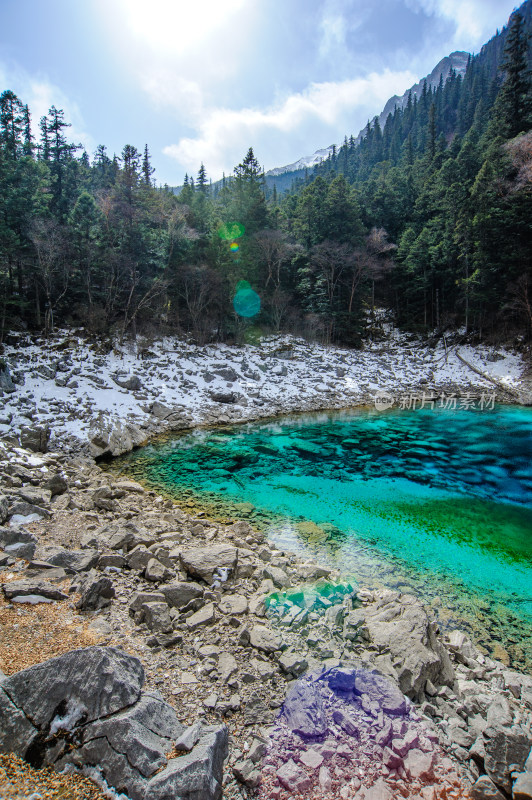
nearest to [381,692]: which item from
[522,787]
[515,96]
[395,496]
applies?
[522,787]

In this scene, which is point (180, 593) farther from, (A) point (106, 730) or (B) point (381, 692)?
(B) point (381, 692)

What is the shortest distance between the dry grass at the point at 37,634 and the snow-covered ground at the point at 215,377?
9669 mm

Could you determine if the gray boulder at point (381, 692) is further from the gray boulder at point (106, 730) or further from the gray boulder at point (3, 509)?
the gray boulder at point (3, 509)

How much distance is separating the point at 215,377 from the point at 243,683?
1913cm

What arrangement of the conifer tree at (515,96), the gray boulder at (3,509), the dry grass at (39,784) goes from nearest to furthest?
the dry grass at (39,784), the gray boulder at (3,509), the conifer tree at (515,96)

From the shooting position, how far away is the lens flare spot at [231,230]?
30.7 metres

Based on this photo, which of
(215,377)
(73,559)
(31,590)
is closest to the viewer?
(31,590)

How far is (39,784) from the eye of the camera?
237 centimetres

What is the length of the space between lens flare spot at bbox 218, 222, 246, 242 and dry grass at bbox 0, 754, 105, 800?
31.9m

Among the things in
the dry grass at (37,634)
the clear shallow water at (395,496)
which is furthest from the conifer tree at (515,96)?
the dry grass at (37,634)

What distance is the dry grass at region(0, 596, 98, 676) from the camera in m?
3.46

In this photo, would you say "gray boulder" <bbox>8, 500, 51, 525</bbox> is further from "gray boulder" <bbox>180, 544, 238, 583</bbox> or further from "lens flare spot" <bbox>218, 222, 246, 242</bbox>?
"lens flare spot" <bbox>218, 222, 246, 242</bbox>

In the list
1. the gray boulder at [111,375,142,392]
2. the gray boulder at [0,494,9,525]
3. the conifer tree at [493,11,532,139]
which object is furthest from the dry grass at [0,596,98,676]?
the conifer tree at [493,11,532,139]

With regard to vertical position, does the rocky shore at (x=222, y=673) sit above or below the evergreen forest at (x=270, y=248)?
below
